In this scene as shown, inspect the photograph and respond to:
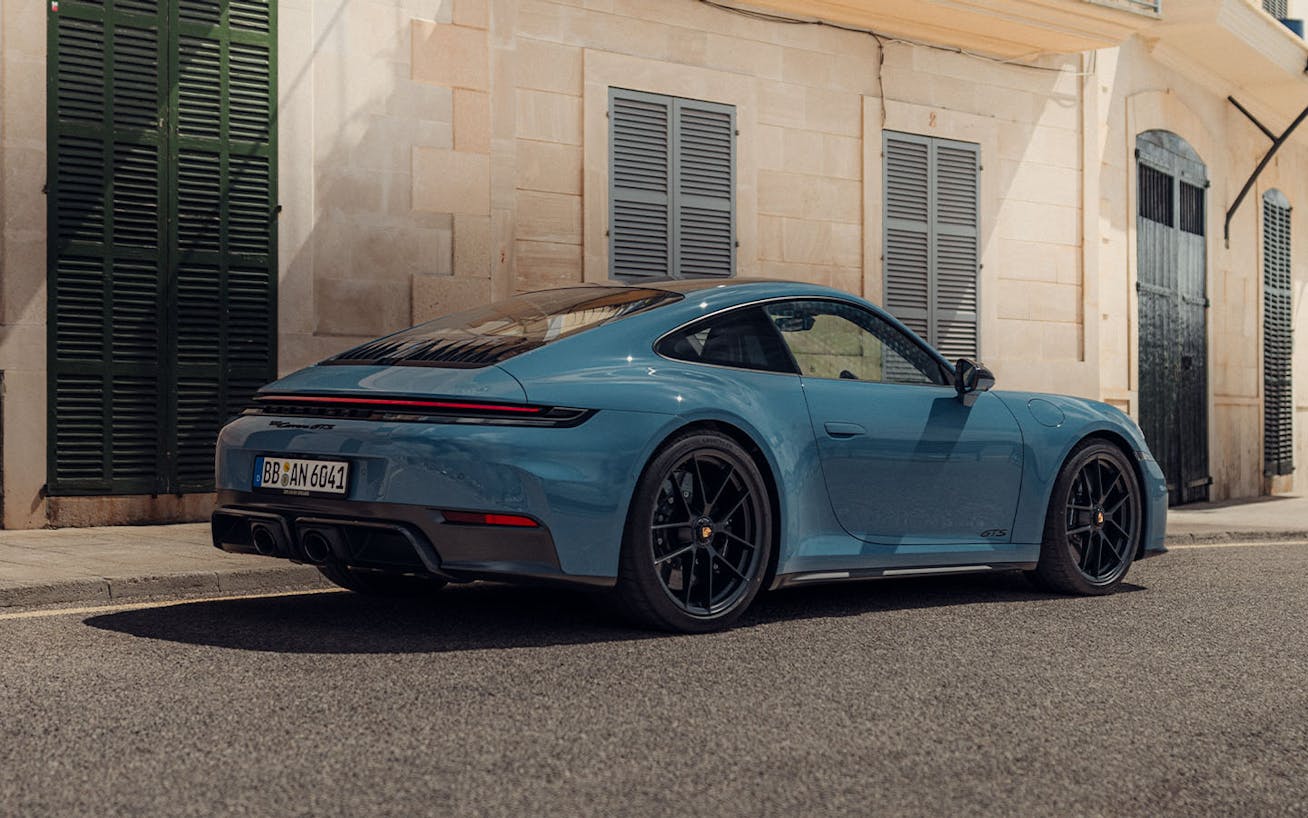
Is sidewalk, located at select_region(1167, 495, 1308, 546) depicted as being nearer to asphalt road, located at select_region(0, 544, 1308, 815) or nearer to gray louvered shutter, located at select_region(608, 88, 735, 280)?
gray louvered shutter, located at select_region(608, 88, 735, 280)

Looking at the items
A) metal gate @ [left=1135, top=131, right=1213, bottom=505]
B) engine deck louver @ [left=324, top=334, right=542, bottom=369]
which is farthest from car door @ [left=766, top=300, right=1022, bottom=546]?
metal gate @ [left=1135, top=131, right=1213, bottom=505]

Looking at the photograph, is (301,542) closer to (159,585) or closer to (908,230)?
(159,585)

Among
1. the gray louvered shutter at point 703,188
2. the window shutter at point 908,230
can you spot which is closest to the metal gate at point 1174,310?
the window shutter at point 908,230

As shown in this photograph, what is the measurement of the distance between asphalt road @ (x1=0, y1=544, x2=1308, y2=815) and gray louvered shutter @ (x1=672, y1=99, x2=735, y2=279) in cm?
677

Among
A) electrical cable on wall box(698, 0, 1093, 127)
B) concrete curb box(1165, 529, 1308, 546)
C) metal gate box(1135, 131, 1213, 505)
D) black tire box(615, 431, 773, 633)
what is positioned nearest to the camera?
black tire box(615, 431, 773, 633)

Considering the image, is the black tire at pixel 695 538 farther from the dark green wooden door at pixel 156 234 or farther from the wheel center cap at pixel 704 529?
the dark green wooden door at pixel 156 234

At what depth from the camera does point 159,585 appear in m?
6.72

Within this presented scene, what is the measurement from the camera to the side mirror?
6.72 metres

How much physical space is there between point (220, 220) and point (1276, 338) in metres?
14.9

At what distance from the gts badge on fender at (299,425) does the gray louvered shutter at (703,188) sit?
298 inches

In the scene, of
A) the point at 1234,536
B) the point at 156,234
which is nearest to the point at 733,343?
the point at 156,234

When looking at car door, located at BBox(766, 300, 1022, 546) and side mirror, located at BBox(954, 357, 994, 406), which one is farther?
side mirror, located at BBox(954, 357, 994, 406)

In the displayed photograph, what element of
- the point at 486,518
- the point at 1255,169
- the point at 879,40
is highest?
the point at 879,40

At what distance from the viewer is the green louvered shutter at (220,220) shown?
10.2 metres
